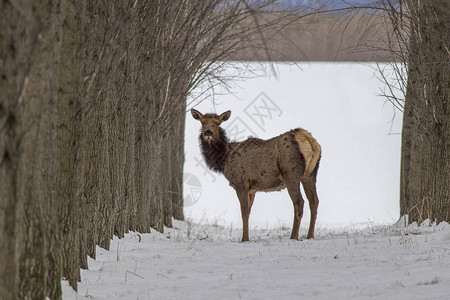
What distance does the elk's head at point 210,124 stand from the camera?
39.5ft

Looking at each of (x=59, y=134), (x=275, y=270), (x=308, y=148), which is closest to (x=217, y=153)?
(x=308, y=148)

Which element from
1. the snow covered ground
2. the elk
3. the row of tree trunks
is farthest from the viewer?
the elk

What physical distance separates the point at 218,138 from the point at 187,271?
5.73 m

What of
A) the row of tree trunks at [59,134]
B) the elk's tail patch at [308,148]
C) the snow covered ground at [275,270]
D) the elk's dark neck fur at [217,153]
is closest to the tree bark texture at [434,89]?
the snow covered ground at [275,270]

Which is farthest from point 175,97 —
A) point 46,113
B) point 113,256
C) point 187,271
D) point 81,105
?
point 46,113

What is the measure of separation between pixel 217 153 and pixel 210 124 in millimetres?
575

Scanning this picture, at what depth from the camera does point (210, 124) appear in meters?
12.2

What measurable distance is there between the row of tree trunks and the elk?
2695 millimetres

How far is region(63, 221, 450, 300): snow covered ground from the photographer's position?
5.33 metres

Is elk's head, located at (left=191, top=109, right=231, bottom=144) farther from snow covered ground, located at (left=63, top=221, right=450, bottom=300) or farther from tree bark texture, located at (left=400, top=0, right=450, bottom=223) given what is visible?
tree bark texture, located at (left=400, top=0, right=450, bottom=223)

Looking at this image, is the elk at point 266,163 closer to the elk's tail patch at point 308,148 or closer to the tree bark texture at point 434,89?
Result: the elk's tail patch at point 308,148

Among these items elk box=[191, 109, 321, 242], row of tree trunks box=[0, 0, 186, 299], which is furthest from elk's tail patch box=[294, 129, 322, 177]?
row of tree trunks box=[0, 0, 186, 299]

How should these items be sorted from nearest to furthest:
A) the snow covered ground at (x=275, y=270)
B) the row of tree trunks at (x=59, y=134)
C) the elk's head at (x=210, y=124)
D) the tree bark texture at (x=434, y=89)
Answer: the row of tree trunks at (x=59, y=134) → the snow covered ground at (x=275, y=270) → the tree bark texture at (x=434, y=89) → the elk's head at (x=210, y=124)

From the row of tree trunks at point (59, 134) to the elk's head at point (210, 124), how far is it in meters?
2.65
